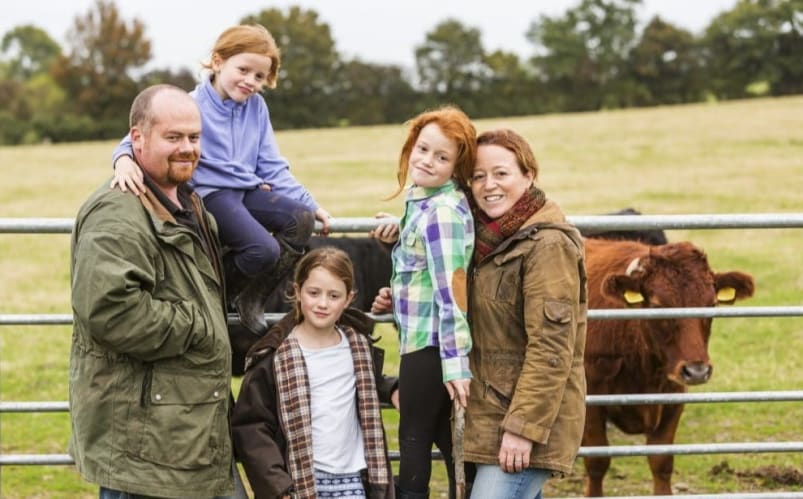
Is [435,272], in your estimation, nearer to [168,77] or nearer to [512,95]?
[512,95]

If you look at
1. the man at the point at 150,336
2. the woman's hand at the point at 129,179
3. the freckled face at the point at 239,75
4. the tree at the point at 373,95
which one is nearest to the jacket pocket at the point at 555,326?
the man at the point at 150,336

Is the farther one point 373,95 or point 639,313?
point 373,95

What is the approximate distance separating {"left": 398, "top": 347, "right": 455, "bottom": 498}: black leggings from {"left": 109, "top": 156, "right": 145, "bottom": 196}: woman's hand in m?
1.06

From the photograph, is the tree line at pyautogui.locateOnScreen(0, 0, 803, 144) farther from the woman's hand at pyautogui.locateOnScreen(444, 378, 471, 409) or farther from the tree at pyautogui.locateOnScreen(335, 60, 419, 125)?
the woman's hand at pyautogui.locateOnScreen(444, 378, 471, 409)

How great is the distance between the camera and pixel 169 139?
10.7ft

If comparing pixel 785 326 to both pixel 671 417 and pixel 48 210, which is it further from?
pixel 48 210

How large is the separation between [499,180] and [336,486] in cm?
123

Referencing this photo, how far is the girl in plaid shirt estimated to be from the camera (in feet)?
11.2

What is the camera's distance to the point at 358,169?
94.3ft

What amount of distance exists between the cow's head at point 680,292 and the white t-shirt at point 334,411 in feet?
7.20

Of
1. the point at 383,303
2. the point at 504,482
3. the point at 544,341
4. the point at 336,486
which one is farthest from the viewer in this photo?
the point at 383,303

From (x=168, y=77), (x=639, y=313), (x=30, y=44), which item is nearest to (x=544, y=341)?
(x=639, y=313)

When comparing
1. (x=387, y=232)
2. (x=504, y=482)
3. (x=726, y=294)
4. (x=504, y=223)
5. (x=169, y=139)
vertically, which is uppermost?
(x=169, y=139)

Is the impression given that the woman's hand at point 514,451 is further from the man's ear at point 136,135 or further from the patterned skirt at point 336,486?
the man's ear at point 136,135
